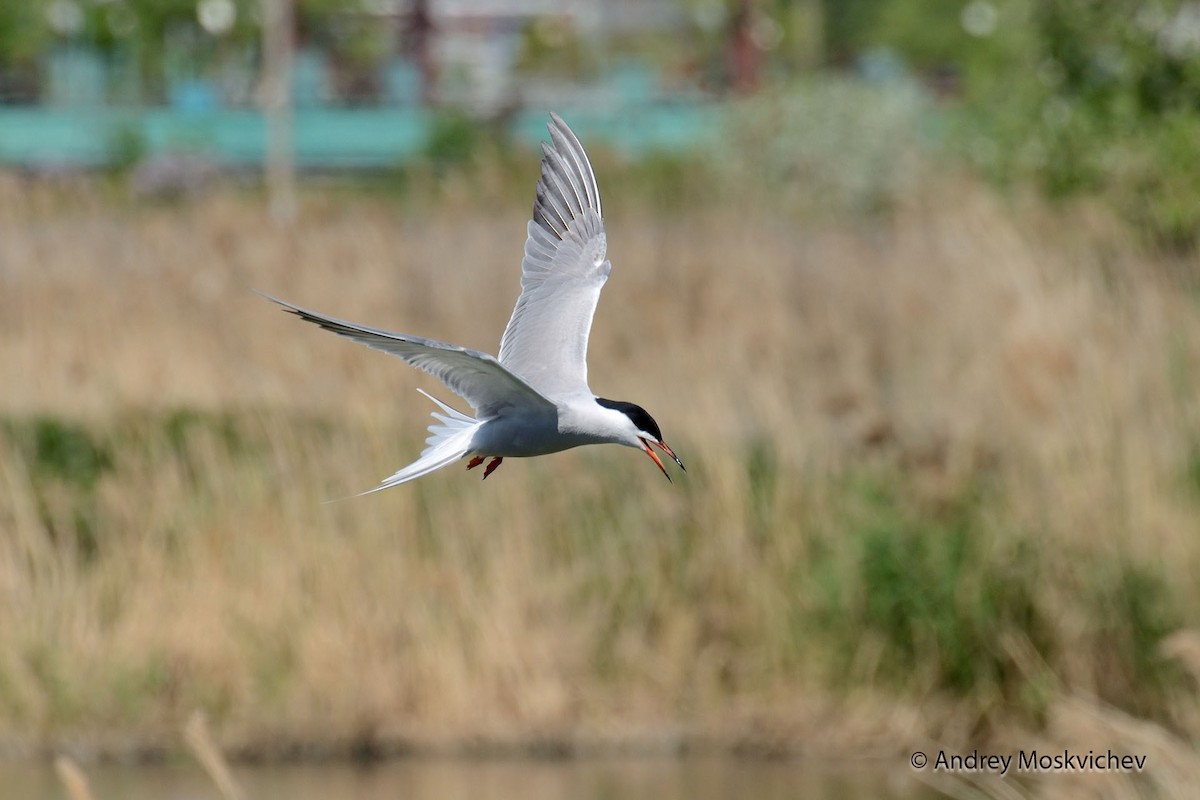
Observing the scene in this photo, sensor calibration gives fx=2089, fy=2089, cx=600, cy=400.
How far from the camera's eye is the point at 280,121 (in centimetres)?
2958

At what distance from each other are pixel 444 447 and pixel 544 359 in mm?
516

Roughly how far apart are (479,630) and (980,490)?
95.6 inches

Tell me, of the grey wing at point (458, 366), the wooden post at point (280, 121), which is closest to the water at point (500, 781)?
the grey wing at point (458, 366)

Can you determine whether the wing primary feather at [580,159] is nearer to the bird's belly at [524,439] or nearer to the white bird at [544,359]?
the white bird at [544,359]

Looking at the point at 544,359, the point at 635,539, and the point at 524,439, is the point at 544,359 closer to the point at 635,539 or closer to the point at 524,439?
the point at 524,439

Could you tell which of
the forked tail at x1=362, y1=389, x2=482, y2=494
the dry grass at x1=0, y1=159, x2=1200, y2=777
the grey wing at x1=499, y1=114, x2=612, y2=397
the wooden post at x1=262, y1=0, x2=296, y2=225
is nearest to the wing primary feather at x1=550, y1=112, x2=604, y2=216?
the grey wing at x1=499, y1=114, x2=612, y2=397

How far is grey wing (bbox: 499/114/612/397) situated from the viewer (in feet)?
13.5

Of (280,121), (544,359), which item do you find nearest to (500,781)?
Result: (544,359)

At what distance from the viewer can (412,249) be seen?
14047 mm

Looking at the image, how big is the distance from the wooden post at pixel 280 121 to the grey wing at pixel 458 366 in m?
16.5

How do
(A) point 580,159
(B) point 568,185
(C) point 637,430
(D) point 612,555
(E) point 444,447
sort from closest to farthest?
(C) point 637,430 < (E) point 444,447 < (A) point 580,159 < (B) point 568,185 < (D) point 612,555

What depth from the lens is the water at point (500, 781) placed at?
9828 mm

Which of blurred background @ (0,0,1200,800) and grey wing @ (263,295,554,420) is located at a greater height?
grey wing @ (263,295,554,420)

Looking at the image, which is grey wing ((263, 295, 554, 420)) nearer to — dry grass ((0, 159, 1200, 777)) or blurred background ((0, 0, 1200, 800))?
blurred background ((0, 0, 1200, 800))
